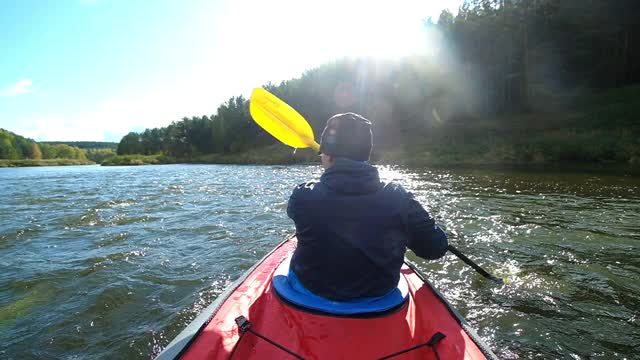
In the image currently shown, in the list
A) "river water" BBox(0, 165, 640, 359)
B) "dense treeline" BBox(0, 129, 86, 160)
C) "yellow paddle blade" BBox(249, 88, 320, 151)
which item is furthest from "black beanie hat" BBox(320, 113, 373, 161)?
"dense treeline" BBox(0, 129, 86, 160)

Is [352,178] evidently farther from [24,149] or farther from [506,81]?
[24,149]

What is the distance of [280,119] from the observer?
4.66 m

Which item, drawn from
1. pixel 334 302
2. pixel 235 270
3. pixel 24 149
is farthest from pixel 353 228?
pixel 24 149

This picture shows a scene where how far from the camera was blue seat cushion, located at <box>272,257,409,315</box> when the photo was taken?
2324mm

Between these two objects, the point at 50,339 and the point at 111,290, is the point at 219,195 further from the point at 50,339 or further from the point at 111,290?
the point at 50,339

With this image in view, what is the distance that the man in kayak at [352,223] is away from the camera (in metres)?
2.22

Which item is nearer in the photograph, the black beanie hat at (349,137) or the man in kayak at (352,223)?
the man in kayak at (352,223)

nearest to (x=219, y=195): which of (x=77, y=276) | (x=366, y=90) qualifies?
(x=77, y=276)

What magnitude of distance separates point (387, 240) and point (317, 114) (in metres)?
56.4

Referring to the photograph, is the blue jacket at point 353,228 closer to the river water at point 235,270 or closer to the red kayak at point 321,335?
the red kayak at point 321,335

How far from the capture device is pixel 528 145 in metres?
25.9

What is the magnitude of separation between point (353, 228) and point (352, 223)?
1.2 inches

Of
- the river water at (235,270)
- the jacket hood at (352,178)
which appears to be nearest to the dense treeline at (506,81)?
the river water at (235,270)

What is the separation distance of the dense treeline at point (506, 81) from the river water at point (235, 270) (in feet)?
64.5
